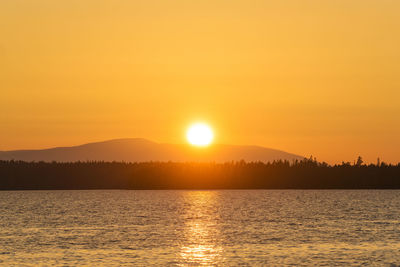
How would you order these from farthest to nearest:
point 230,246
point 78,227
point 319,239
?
point 78,227 < point 319,239 < point 230,246

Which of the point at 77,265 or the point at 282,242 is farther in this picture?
the point at 282,242

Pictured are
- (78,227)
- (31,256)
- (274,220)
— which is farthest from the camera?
(274,220)

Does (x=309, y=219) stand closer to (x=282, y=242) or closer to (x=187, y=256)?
(x=282, y=242)

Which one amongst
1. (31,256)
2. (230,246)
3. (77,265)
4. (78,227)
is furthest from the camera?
(78,227)

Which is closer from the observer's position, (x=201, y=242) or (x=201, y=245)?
(x=201, y=245)

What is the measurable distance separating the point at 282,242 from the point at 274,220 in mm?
42524

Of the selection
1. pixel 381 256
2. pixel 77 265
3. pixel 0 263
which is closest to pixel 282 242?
pixel 381 256

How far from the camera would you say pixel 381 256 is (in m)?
72.8

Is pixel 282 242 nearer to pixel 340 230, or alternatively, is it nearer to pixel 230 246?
pixel 230 246

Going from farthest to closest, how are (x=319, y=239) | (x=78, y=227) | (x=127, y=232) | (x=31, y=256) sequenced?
(x=78, y=227)
(x=127, y=232)
(x=319, y=239)
(x=31, y=256)

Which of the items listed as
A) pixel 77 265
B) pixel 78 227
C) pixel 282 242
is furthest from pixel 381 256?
pixel 78 227

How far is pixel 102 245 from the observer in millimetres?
83875

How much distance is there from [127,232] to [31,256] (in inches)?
1200

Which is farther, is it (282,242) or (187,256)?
(282,242)
